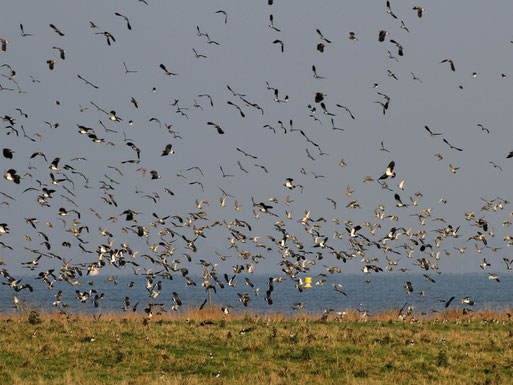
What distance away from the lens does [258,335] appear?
31.5 metres

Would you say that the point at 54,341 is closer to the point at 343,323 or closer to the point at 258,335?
the point at 258,335

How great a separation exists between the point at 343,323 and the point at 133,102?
17738 mm

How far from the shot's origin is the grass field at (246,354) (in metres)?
23.6

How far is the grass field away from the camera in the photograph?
77.5 ft

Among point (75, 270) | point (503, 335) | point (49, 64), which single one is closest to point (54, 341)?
point (75, 270)

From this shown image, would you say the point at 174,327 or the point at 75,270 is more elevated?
the point at 75,270

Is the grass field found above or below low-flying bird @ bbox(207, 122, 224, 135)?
below

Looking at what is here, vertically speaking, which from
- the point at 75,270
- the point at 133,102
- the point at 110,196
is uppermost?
the point at 133,102

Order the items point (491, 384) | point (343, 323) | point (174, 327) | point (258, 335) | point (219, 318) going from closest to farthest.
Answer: point (491, 384)
point (258, 335)
point (174, 327)
point (343, 323)
point (219, 318)

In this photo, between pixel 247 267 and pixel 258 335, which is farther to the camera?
pixel 247 267

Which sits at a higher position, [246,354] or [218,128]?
[218,128]

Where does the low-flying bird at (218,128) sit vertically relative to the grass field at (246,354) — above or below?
above

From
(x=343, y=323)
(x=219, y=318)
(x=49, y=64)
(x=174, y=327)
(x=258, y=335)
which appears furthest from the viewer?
(x=219, y=318)

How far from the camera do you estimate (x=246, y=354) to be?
2722 centimetres
